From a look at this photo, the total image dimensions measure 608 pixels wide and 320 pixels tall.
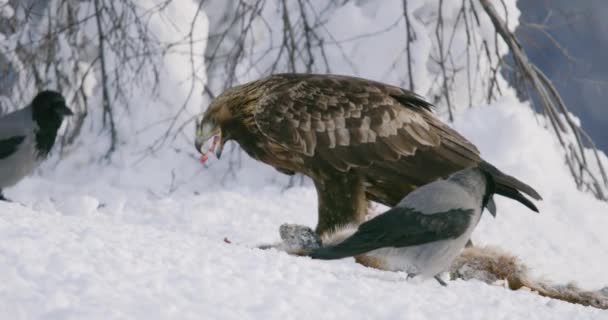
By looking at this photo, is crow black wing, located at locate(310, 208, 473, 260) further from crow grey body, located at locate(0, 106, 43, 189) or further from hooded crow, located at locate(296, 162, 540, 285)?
crow grey body, located at locate(0, 106, 43, 189)

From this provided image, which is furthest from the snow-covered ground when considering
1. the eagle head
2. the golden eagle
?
the eagle head

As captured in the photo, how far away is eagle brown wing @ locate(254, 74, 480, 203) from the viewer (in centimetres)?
393

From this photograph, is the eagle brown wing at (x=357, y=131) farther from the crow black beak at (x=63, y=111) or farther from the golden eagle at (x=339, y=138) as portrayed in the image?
the crow black beak at (x=63, y=111)

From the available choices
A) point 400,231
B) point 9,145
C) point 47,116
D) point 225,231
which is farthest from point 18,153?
point 400,231

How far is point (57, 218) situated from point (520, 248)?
300cm

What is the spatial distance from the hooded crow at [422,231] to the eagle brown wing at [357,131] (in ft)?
3.23

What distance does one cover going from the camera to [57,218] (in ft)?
10.1

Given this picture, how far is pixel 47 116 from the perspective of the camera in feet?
15.6

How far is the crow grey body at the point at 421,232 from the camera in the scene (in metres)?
2.69

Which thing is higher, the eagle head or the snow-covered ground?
the eagle head

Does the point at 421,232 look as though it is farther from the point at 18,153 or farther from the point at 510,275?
the point at 18,153

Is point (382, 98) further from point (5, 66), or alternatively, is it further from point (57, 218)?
point (5, 66)

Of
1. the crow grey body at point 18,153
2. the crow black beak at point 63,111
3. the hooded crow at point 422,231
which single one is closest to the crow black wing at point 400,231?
the hooded crow at point 422,231

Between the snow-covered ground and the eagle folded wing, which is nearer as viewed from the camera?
the snow-covered ground
